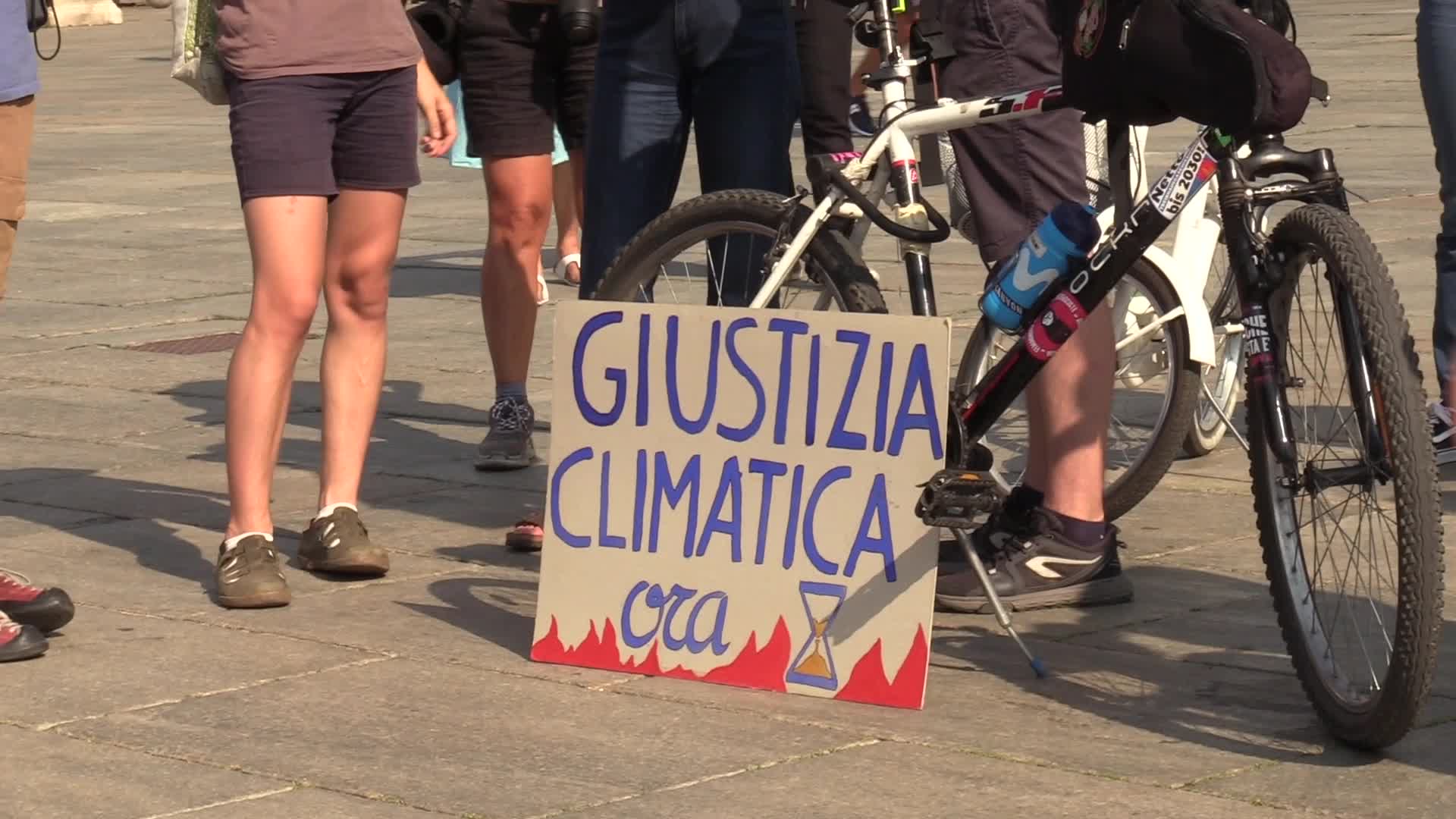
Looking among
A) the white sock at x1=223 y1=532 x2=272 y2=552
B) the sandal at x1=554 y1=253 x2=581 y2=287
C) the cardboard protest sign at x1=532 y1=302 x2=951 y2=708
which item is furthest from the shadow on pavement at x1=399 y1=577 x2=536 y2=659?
the sandal at x1=554 y1=253 x2=581 y2=287

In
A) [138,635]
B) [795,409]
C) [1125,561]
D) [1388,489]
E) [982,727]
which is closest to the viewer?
[1388,489]

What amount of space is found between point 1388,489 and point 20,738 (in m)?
2.36

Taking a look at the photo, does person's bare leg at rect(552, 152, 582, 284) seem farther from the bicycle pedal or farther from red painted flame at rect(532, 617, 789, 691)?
the bicycle pedal

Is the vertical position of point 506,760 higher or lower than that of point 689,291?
lower

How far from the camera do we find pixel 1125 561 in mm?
5539

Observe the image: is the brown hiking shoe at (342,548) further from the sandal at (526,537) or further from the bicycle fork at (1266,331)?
the bicycle fork at (1266,331)

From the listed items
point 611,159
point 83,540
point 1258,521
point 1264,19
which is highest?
point 1264,19

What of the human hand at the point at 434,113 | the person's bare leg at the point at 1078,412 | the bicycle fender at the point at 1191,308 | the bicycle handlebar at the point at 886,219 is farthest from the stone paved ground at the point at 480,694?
the human hand at the point at 434,113

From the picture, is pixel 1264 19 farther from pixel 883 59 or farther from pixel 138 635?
pixel 138 635

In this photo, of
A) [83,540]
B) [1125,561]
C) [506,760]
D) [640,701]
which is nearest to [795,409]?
[640,701]

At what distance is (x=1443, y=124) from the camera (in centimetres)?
628

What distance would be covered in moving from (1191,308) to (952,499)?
1.76 metres

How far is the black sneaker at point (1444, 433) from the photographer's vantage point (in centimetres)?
632

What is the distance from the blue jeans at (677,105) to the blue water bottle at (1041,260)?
105cm
